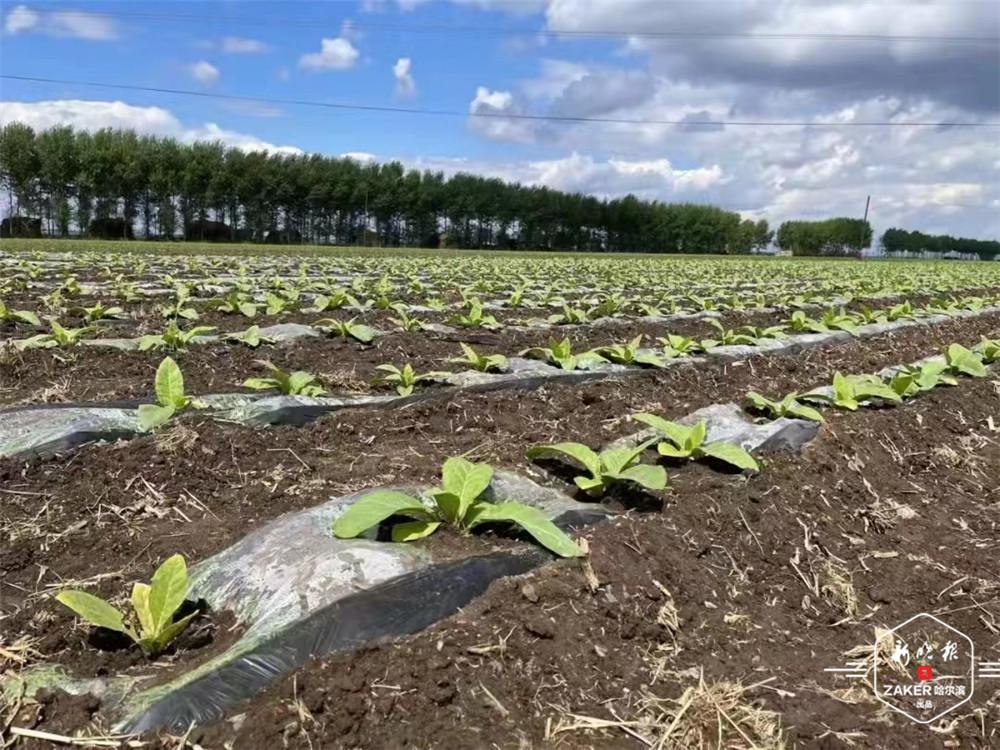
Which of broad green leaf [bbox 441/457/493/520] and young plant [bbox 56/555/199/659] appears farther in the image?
broad green leaf [bbox 441/457/493/520]

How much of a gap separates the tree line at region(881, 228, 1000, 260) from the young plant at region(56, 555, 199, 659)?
9285cm

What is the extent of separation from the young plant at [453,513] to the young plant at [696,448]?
3.40 ft

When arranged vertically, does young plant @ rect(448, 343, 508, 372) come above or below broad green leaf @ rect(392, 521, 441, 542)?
above

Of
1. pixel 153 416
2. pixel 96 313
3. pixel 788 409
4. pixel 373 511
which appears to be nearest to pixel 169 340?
pixel 96 313

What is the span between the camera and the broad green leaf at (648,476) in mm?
2670

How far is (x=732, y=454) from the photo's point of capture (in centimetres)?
312

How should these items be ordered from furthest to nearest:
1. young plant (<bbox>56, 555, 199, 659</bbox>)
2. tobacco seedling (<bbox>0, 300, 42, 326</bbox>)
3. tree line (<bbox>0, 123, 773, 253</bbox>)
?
tree line (<bbox>0, 123, 773, 253</bbox>), tobacco seedling (<bbox>0, 300, 42, 326</bbox>), young plant (<bbox>56, 555, 199, 659</bbox>)

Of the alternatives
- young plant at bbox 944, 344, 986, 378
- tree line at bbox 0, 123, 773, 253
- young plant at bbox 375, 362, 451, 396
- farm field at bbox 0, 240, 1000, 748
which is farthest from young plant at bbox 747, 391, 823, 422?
tree line at bbox 0, 123, 773, 253

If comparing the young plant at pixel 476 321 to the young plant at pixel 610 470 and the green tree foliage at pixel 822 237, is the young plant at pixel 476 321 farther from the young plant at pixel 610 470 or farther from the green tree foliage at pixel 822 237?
the green tree foliage at pixel 822 237

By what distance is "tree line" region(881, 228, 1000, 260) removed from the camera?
282ft

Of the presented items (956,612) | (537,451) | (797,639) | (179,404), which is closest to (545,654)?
(797,639)

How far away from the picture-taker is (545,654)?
1.97m

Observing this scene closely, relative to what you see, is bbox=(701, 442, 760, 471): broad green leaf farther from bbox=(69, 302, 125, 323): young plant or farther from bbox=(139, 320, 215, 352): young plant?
bbox=(69, 302, 125, 323): young plant

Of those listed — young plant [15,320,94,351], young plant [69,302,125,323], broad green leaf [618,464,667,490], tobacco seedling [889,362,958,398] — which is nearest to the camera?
broad green leaf [618,464,667,490]
